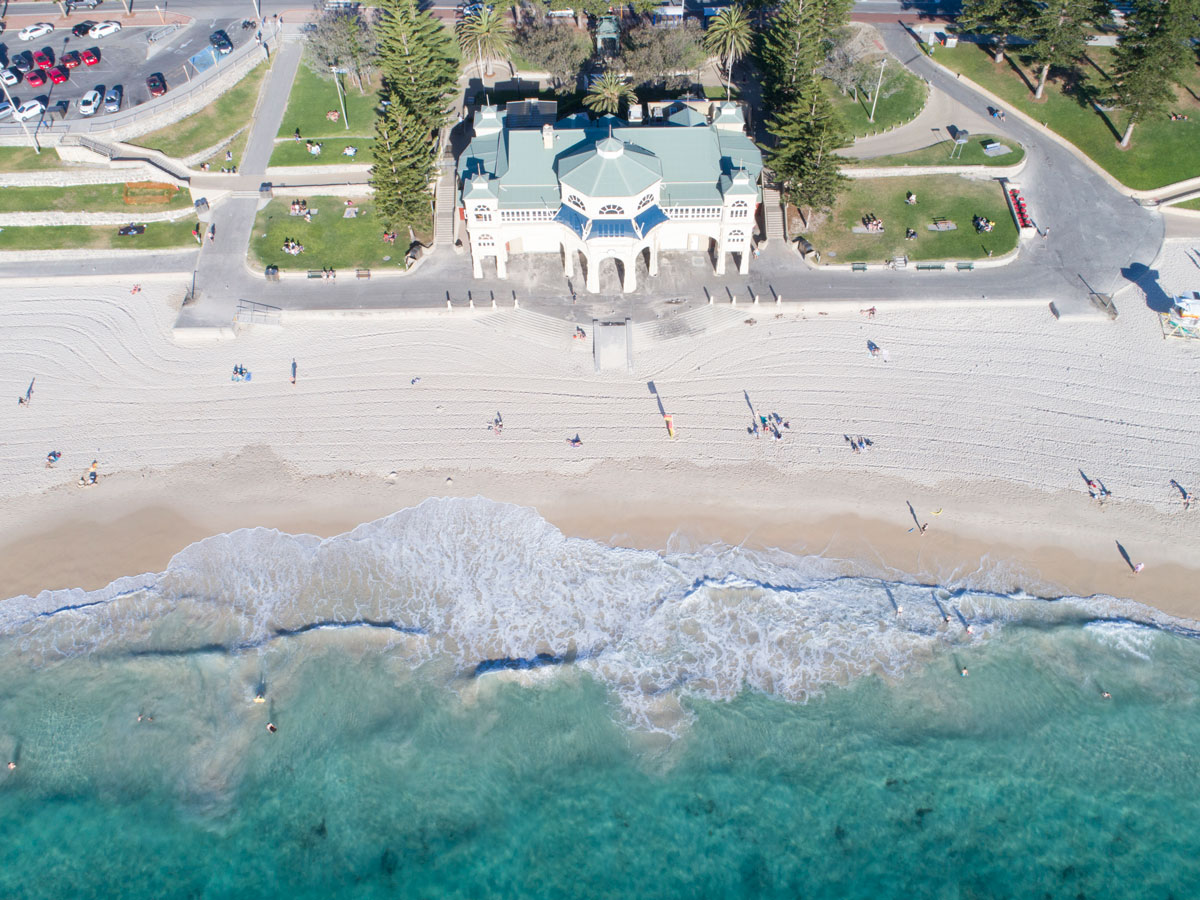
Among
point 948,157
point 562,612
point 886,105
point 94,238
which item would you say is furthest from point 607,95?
point 94,238

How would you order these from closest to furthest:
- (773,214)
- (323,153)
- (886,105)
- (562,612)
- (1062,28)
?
(562,612)
(773,214)
(323,153)
(1062,28)
(886,105)

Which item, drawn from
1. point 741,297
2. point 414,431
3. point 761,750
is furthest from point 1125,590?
point 414,431

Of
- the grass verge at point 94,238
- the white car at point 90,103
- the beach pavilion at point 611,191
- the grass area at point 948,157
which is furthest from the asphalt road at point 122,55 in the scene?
the grass area at point 948,157

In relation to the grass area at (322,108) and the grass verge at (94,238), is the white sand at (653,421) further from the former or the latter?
the grass area at (322,108)

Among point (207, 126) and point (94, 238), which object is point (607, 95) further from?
point (94, 238)

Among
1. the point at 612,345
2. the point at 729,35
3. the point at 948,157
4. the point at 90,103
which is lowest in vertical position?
the point at 612,345

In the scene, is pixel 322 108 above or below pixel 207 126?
above

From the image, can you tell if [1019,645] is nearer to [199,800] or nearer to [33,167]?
[199,800]
